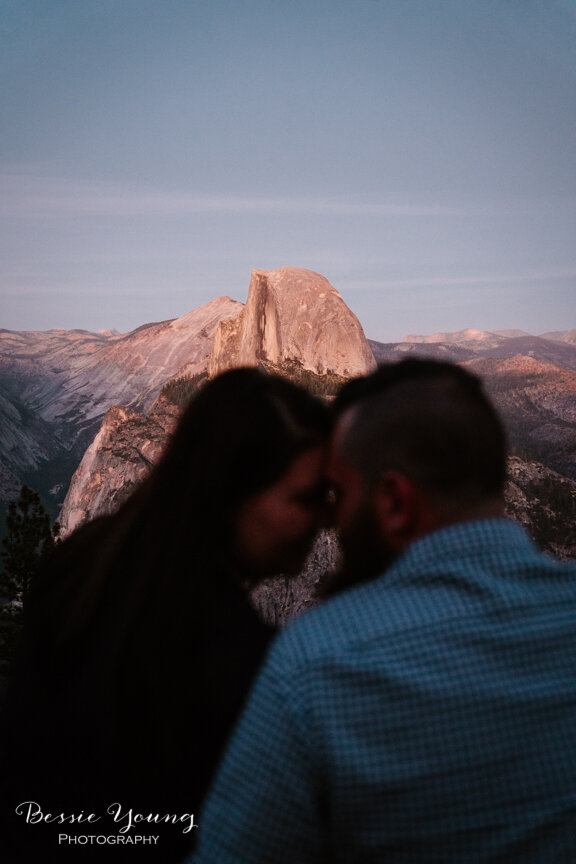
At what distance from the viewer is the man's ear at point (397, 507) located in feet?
6.97

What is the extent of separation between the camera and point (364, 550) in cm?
227

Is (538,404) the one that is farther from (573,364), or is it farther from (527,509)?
(573,364)

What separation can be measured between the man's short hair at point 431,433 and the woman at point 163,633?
0.55 metres

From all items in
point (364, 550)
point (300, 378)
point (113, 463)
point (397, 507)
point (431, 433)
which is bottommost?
point (113, 463)

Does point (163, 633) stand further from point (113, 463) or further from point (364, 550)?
point (113, 463)

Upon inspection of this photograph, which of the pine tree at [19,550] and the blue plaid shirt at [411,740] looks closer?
the blue plaid shirt at [411,740]

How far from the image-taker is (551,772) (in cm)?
174

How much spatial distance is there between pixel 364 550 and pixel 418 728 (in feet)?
2.36

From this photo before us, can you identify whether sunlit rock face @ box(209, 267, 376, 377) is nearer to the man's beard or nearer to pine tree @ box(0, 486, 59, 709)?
pine tree @ box(0, 486, 59, 709)

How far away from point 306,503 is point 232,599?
67 cm
